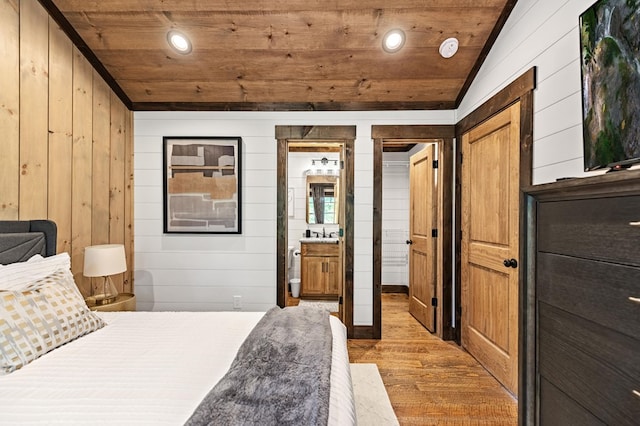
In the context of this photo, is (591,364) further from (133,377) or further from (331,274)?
(331,274)

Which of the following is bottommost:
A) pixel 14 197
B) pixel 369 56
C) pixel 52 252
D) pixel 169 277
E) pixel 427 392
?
pixel 427 392

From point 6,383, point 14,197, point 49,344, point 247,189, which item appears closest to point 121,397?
point 6,383

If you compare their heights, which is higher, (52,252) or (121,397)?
(52,252)

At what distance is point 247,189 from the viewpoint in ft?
10.7

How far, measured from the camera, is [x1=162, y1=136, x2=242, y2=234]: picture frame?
3.22 m

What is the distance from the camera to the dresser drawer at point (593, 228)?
0.93m

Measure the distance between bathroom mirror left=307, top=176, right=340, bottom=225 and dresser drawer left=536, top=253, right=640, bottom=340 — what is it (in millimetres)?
3991

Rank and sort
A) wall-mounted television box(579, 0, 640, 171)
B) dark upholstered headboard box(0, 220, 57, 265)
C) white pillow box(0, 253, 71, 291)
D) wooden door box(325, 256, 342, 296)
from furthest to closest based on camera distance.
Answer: wooden door box(325, 256, 342, 296) < dark upholstered headboard box(0, 220, 57, 265) < white pillow box(0, 253, 71, 291) < wall-mounted television box(579, 0, 640, 171)

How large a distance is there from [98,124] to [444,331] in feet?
12.6

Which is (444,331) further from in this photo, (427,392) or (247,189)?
(247,189)

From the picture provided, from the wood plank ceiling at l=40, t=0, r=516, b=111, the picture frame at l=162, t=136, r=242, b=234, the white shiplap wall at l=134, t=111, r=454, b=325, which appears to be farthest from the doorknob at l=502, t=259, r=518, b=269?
the picture frame at l=162, t=136, r=242, b=234

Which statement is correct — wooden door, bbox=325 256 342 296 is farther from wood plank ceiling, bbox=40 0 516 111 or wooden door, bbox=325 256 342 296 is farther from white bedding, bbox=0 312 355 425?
white bedding, bbox=0 312 355 425

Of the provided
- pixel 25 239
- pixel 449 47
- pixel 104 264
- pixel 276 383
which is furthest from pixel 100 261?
pixel 449 47

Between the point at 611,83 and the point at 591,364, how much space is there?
115 centimetres
